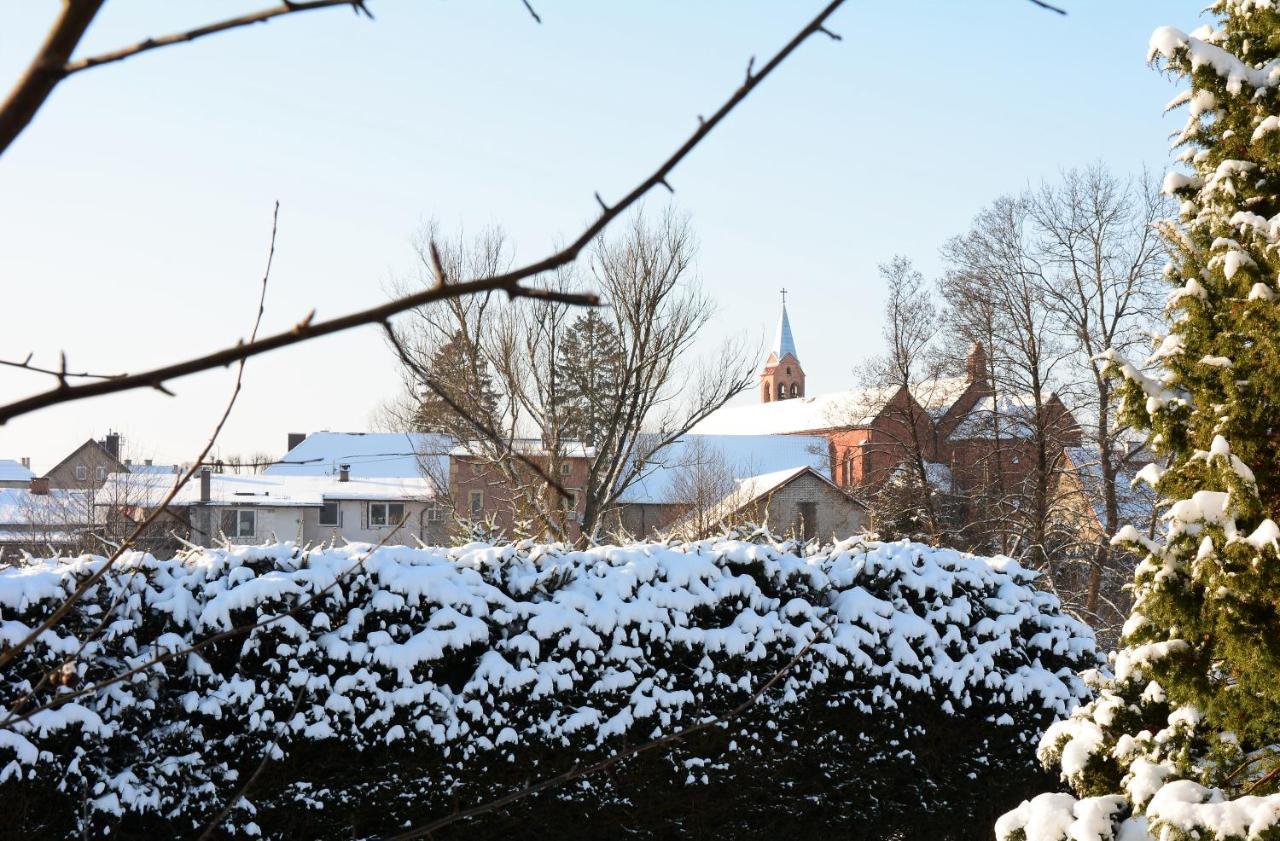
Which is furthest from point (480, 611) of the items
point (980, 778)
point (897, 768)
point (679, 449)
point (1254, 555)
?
point (679, 449)

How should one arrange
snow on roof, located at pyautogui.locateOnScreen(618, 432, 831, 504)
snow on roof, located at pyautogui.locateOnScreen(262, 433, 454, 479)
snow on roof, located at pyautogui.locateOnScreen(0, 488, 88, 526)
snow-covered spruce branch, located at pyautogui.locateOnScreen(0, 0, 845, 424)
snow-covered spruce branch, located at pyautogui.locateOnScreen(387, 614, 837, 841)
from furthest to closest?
snow on roof, located at pyautogui.locateOnScreen(262, 433, 454, 479) → snow on roof, located at pyautogui.locateOnScreen(618, 432, 831, 504) → snow on roof, located at pyautogui.locateOnScreen(0, 488, 88, 526) → snow-covered spruce branch, located at pyautogui.locateOnScreen(387, 614, 837, 841) → snow-covered spruce branch, located at pyautogui.locateOnScreen(0, 0, 845, 424)

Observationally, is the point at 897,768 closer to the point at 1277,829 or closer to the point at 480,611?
the point at 480,611

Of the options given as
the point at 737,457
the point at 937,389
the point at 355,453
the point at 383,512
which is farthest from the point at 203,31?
the point at 737,457

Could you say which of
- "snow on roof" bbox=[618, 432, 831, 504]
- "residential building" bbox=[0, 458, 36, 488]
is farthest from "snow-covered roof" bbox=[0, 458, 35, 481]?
"snow on roof" bbox=[618, 432, 831, 504]

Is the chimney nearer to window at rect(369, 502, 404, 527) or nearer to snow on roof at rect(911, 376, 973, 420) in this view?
snow on roof at rect(911, 376, 973, 420)

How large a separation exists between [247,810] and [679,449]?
139 feet

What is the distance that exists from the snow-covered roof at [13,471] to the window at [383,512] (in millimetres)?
20907

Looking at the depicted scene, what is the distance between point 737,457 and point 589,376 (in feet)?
100.0

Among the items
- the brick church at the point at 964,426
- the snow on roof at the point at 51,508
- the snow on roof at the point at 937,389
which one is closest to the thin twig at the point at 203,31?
the brick church at the point at 964,426

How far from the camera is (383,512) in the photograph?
148 feet

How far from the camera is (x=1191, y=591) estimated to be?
15.3 ft

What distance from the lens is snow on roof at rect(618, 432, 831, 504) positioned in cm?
4466

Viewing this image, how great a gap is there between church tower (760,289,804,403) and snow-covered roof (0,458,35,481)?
154 ft

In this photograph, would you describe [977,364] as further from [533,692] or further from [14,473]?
[14,473]
